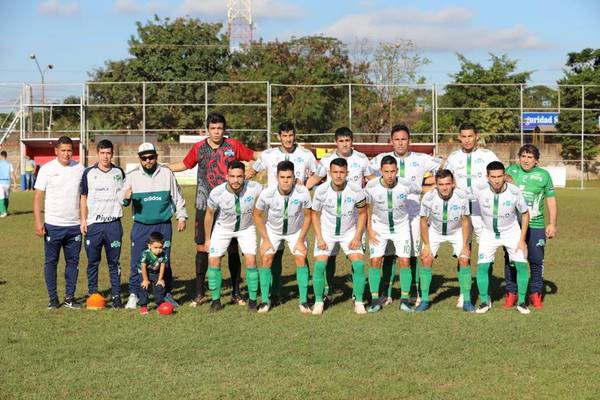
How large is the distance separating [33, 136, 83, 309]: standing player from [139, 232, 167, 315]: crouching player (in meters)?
0.91

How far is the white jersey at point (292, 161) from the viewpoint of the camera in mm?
10922

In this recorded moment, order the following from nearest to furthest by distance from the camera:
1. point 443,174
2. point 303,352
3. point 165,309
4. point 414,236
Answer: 1. point 303,352
2. point 165,309
3. point 443,174
4. point 414,236

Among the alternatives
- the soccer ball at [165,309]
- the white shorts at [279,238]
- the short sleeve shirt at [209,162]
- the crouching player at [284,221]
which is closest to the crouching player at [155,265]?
the soccer ball at [165,309]

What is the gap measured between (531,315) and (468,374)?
283 centimetres

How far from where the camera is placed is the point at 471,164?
1078 centimetres

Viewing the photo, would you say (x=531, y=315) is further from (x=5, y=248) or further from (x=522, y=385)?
(x=5, y=248)

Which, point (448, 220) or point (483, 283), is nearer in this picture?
point (483, 283)

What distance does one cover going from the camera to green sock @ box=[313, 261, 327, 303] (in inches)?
395

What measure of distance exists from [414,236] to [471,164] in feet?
3.90

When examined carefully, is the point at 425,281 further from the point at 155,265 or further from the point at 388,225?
the point at 155,265

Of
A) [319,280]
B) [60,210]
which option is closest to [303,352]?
[319,280]

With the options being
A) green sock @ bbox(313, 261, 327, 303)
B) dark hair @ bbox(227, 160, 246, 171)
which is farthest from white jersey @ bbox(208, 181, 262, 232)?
green sock @ bbox(313, 261, 327, 303)

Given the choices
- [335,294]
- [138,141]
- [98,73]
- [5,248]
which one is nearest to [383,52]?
[138,141]

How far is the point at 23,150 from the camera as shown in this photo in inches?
1535
